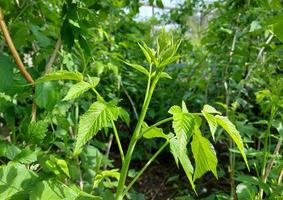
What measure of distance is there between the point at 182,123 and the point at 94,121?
19cm

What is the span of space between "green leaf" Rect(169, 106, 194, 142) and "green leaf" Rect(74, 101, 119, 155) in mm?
146

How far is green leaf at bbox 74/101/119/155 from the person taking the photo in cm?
82

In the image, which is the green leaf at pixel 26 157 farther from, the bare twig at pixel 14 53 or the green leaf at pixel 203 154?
the green leaf at pixel 203 154

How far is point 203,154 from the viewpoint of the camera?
86 cm

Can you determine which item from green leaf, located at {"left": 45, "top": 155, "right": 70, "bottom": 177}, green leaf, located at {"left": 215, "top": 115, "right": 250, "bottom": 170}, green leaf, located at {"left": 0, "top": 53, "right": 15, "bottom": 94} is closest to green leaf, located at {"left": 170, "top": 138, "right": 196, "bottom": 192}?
green leaf, located at {"left": 215, "top": 115, "right": 250, "bottom": 170}

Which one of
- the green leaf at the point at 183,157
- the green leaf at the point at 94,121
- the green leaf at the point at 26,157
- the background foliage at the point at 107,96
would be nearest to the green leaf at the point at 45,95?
the background foliage at the point at 107,96

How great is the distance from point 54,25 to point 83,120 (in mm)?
1183

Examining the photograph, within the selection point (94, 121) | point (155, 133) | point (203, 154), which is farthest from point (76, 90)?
point (203, 154)

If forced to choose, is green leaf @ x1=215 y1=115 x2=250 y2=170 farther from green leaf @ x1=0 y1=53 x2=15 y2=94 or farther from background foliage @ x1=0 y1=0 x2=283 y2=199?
green leaf @ x1=0 y1=53 x2=15 y2=94

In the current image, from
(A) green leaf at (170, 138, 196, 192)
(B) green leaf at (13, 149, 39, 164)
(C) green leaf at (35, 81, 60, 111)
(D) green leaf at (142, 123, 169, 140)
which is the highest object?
(C) green leaf at (35, 81, 60, 111)

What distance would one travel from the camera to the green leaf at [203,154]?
0.85 meters

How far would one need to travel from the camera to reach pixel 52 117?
62.1 inches

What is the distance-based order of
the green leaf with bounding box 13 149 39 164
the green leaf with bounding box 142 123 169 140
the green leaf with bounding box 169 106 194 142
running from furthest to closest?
the green leaf with bounding box 13 149 39 164 → the green leaf with bounding box 142 123 169 140 → the green leaf with bounding box 169 106 194 142

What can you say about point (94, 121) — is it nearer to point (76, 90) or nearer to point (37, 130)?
point (76, 90)
